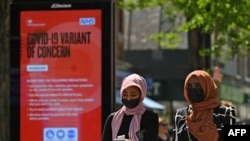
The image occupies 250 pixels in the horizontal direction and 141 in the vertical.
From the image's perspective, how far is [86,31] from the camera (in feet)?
24.8

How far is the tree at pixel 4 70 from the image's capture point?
804 cm

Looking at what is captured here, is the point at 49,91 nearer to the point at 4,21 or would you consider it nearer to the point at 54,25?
the point at 54,25

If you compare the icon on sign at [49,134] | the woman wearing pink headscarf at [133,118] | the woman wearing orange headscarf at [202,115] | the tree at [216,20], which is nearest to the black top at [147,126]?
Result: the woman wearing pink headscarf at [133,118]

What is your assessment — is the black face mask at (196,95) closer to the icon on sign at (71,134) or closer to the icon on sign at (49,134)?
the icon on sign at (71,134)

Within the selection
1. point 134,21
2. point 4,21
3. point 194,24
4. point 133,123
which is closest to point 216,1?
point 194,24

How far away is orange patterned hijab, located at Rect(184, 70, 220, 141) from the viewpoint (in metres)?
6.25

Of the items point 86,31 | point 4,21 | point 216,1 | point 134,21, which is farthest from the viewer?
point 134,21

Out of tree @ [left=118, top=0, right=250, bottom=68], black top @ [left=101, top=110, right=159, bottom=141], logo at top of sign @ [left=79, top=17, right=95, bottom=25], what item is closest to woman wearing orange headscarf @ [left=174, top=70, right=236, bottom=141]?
black top @ [left=101, top=110, right=159, bottom=141]

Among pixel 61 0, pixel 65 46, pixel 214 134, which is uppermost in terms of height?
pixel 61 0

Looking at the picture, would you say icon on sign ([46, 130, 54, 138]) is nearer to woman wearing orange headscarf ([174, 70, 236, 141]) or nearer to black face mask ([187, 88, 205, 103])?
woman wearing orange headscarf ([174, 70, 236, 141])

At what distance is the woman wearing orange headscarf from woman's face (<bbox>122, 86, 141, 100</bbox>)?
429 mm

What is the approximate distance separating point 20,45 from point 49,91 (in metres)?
0.62

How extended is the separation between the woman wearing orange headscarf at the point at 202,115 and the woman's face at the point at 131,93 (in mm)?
429

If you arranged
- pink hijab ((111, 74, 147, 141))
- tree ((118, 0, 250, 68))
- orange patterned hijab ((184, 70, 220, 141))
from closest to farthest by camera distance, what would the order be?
orange patterned hijab ((184, 70, 220, 141)), pink hijab ((111, 74, 147, 141)), tree ((118, 0, 250, 68))
